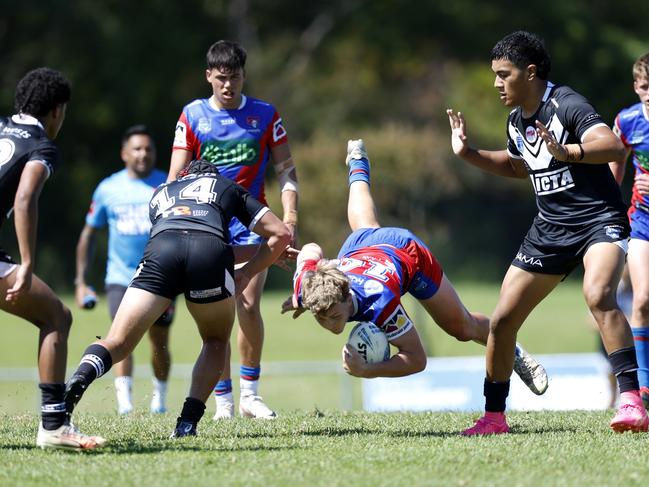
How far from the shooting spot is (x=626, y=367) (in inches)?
263

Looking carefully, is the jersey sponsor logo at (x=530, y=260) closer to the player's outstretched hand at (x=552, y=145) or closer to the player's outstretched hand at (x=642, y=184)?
the player's outstretched hand at (x=552, y=145)

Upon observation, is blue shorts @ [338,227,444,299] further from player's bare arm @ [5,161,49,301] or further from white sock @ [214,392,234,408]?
player's bare arm @ [5,161,49,301]

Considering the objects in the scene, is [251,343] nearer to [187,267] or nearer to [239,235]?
[239,235]

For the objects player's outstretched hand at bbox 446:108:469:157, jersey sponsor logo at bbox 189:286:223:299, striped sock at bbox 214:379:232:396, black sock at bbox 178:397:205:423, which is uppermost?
player's outstretched hand at bbox 446:108:469:157

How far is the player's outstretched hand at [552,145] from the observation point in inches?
251

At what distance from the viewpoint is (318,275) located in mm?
6406

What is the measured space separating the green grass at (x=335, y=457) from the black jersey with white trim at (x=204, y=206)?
4.36 feet

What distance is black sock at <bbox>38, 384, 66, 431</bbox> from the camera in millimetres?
6113

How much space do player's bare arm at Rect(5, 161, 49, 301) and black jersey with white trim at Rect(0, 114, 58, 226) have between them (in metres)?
0.14

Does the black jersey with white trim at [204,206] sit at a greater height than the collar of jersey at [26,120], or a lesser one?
lesser

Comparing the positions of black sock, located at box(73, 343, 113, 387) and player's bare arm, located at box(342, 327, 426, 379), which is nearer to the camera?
black sock, located at box(73, 343, 113, 387)

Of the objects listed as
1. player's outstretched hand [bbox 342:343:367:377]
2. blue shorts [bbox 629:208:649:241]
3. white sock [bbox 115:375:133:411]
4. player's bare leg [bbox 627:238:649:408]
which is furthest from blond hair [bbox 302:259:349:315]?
white sock [bbox 115:375:133:411]

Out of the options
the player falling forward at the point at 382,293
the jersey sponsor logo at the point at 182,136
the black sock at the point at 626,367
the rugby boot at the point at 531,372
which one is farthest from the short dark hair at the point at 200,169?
the black sock at the point at 626,367

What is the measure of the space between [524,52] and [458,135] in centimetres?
83
